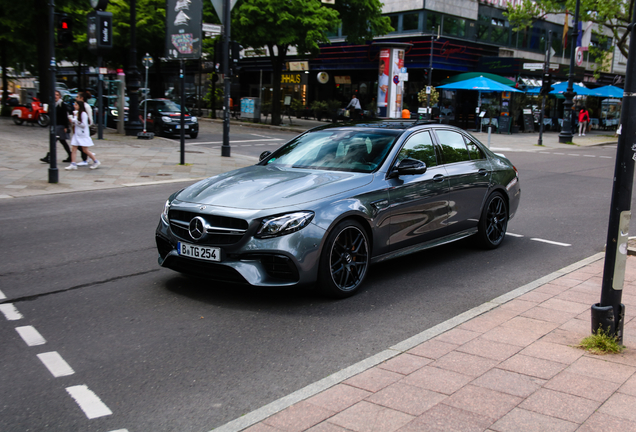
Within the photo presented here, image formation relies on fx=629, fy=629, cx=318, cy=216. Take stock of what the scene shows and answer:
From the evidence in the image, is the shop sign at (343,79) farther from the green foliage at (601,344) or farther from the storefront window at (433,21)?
the green foliage at (601,344)

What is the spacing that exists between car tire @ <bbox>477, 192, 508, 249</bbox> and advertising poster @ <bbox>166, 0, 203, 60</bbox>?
10246 mm

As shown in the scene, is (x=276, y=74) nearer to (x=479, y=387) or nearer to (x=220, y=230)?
(x=220, y=230)

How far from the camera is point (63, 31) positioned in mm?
14422

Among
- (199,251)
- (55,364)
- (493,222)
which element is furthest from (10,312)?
(493,222)

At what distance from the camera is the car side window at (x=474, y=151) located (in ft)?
25.2

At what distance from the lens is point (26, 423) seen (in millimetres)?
3406

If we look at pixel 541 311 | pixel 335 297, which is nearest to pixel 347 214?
pixel 335 297

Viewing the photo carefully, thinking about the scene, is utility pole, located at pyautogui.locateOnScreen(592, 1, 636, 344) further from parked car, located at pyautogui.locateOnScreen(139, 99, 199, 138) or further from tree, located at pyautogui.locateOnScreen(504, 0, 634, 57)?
tree, located at pyautogui.locateOnScreen(504, 0, 634, 57)

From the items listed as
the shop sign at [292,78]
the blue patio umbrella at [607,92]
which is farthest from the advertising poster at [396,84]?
the blue patio umbrella at [607,92]

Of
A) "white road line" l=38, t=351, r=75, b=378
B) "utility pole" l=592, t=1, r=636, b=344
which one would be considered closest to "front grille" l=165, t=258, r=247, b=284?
"white road line" l=38, t=351, r=75, b=378

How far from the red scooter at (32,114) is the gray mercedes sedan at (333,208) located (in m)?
24.0

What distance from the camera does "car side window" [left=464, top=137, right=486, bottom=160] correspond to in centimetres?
767

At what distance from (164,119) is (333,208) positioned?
22.2 metres

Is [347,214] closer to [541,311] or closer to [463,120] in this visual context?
[541,311]
